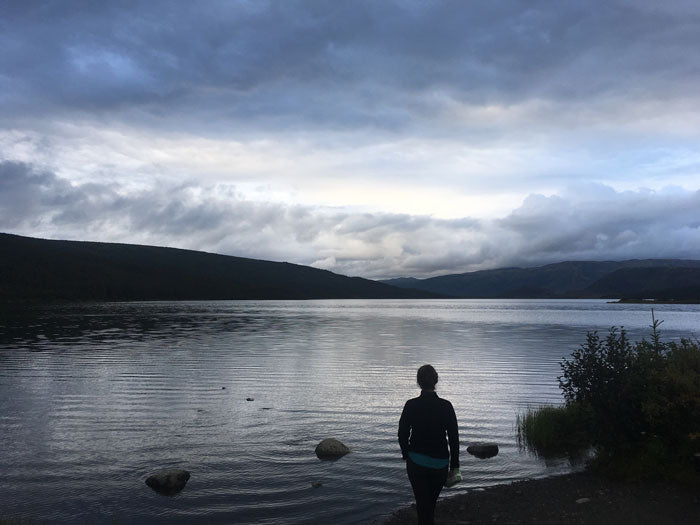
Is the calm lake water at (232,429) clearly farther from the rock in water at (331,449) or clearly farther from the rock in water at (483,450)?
the rock in water at (483,450)

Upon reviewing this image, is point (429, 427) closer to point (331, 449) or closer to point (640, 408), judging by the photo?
point (640, 408)

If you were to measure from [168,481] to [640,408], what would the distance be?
1369 cm

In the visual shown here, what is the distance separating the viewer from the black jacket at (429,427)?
29.7 feet

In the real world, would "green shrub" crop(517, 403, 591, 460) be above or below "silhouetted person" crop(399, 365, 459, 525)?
below

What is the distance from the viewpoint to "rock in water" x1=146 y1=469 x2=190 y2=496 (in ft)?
49.4

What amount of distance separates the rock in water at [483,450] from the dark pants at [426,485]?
9.69 meters

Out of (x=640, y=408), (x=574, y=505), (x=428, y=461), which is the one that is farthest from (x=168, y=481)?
(x=640, y=408)

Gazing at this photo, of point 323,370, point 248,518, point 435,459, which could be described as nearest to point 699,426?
point 435,459

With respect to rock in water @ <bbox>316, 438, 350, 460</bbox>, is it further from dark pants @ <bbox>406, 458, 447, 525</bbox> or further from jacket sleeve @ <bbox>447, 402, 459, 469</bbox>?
jacket sleeve @ <bbox>447, 402, 459, 469</bbox>

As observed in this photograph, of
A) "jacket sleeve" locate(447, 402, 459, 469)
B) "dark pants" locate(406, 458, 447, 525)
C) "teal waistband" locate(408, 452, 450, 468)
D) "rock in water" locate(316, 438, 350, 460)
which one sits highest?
"jacket sleeve" locate(447, 402, 459, 469)

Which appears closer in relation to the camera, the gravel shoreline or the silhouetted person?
the silhouetted person

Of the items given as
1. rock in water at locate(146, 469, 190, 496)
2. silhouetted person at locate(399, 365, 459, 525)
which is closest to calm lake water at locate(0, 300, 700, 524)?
rock in water at locate(146, 469, 190, 496)

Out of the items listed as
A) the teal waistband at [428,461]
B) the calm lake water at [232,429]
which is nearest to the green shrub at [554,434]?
the calm lake water at [232,429]

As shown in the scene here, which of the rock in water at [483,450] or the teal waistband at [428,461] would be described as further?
the rock in water at [483,450]
